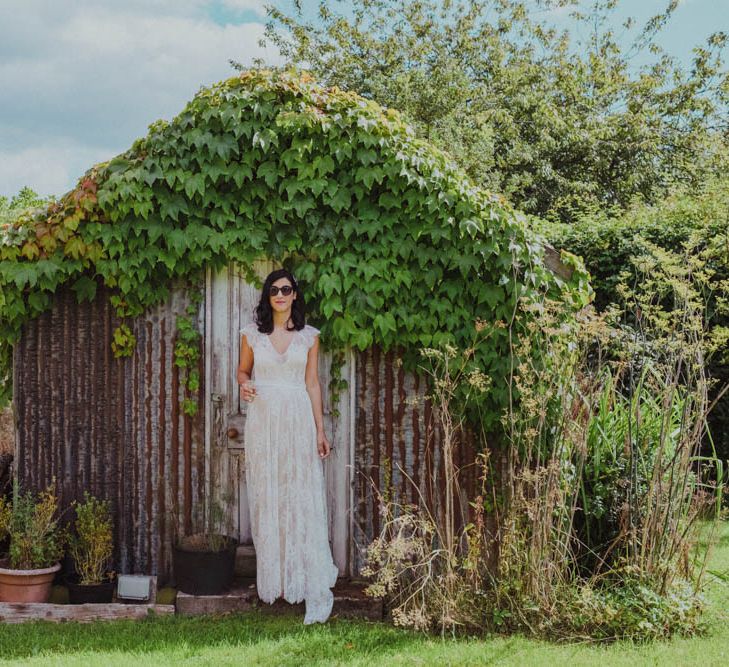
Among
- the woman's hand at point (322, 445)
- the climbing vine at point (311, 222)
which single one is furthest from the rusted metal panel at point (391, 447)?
the woman's hand at point (322, 445)

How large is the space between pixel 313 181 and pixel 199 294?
3.58ft

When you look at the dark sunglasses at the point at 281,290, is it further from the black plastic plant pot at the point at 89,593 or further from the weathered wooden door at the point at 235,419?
the black plastic plant pot at the point at 89,593

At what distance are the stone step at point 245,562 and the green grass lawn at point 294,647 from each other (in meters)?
0.57

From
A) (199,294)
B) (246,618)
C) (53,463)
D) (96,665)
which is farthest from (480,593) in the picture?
(53,463)

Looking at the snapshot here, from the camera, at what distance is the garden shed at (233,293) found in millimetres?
4602

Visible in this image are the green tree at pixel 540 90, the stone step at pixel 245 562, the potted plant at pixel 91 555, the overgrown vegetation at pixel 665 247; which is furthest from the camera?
the green tree at pixel 540 90

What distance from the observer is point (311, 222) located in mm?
4676

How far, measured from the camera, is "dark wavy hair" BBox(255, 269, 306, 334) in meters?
4.47

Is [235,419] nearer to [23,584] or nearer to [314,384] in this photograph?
[314,384]

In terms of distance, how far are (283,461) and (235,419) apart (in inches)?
23.5

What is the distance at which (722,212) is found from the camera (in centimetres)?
700

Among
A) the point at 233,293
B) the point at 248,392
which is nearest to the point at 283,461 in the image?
the point at 248,392

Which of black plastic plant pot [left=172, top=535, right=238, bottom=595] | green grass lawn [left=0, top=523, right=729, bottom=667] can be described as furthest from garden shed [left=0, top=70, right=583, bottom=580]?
green grass lawn [left=0, top=523, right=729, bottom=667]

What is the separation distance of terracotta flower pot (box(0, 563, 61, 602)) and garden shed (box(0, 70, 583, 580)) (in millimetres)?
573
